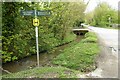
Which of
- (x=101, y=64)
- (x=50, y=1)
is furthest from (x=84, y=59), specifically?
(x=50, y=1)

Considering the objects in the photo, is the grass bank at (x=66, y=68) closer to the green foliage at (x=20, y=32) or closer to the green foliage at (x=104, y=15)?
the green foliage at (x=20, y=32)

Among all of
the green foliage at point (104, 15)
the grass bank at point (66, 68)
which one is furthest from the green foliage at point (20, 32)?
the green foliage at point (104, 15)

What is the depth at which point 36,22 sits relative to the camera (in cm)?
768

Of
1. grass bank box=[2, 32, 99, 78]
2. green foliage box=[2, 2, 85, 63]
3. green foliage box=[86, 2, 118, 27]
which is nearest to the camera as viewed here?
grass bank box=[2, 32, 99, 78]

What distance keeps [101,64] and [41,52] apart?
471cm

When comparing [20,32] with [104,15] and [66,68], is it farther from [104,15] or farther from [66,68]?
[104,15]

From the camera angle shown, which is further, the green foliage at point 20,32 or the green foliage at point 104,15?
the green foliage at point 104,15

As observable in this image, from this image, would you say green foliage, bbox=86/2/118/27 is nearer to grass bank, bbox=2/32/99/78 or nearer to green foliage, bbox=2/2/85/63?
green foliage, bbox=2/2/85/63

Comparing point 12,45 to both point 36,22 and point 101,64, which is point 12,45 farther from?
point 101,64

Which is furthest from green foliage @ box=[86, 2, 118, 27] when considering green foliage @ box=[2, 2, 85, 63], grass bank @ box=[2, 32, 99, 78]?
grass bank @ box=[2, 32, 99, 78]

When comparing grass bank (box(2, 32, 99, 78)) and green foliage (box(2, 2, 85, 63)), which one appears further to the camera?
green foliage (box(2, 2, 85, 63))

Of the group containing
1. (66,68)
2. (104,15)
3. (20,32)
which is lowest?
(66,68)

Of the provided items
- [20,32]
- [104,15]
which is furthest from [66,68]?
[104,15]

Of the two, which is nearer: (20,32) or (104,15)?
(20,32)
